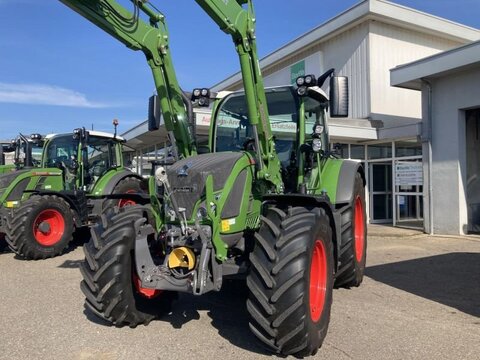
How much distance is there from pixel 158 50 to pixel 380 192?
35.9 feet

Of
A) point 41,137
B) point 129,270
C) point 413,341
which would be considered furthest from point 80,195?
point 413,341

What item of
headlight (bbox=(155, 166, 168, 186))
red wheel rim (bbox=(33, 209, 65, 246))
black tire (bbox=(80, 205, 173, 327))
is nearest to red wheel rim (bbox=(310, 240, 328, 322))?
headlight (bbox=(155, 166, 168, 186))

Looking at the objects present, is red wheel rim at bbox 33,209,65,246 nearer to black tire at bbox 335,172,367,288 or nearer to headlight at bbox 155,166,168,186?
headlight at bbox 155,166,168,186

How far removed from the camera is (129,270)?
425cm

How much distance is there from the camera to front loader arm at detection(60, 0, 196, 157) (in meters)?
4.90

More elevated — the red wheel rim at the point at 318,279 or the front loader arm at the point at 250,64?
the front loader arm at the point at 250,64

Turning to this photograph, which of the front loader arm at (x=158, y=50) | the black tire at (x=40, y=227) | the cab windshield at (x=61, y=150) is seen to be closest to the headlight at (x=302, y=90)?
the front loader arm at (x=158, y=50)

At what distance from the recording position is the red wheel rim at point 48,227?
852 centimetres

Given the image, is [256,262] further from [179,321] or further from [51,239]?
[51,239]

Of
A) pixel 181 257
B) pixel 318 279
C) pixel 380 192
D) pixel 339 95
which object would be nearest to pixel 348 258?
pixel 318 279

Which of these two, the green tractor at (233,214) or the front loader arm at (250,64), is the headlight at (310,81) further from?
the front loader arm at (250,64)

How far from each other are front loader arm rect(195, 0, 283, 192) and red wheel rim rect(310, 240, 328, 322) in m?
0.89

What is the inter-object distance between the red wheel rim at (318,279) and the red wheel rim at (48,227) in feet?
19.6

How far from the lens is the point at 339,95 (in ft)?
16.0
